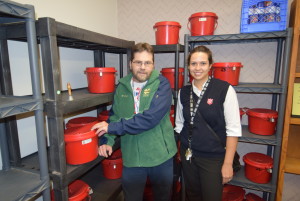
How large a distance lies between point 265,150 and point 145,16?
8.19 ft

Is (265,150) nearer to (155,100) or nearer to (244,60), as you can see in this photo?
(244,60)

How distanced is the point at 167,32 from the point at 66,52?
1140 mm

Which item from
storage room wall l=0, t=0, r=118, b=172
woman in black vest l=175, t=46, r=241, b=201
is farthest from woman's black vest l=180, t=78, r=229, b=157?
storage room wall l=0, t=0, r=118, b=172

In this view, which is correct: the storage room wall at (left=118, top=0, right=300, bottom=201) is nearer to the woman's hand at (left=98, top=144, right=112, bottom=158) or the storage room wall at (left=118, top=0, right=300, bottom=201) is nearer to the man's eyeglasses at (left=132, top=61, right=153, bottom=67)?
the man's eyeglasses at (left=132, top=61, right=153, bottom=67)

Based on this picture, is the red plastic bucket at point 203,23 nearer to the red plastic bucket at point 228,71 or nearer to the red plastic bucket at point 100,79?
the red plastic bucket at point 228,71

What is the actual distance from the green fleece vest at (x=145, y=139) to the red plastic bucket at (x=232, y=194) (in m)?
1.24

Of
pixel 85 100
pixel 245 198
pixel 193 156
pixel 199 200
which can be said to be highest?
pixel 85 100

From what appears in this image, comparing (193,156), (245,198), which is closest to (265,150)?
(245,198)

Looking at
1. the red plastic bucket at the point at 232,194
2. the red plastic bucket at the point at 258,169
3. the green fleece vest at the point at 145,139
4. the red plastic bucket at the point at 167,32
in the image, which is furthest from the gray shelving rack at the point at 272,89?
the green fleece vest at the point at 145,139

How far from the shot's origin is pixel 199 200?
1.82m

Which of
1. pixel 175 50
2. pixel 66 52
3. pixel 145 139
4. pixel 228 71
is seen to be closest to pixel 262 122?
pixel 228 71

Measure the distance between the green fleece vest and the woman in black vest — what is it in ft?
0.73

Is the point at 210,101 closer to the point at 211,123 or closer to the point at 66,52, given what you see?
the point at 211,123

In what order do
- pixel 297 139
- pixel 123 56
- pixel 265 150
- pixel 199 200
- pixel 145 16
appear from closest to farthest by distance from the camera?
pixel 199 200
pixel 297 139
pixel 265 150
pixel 145 16
pixel 123 56
